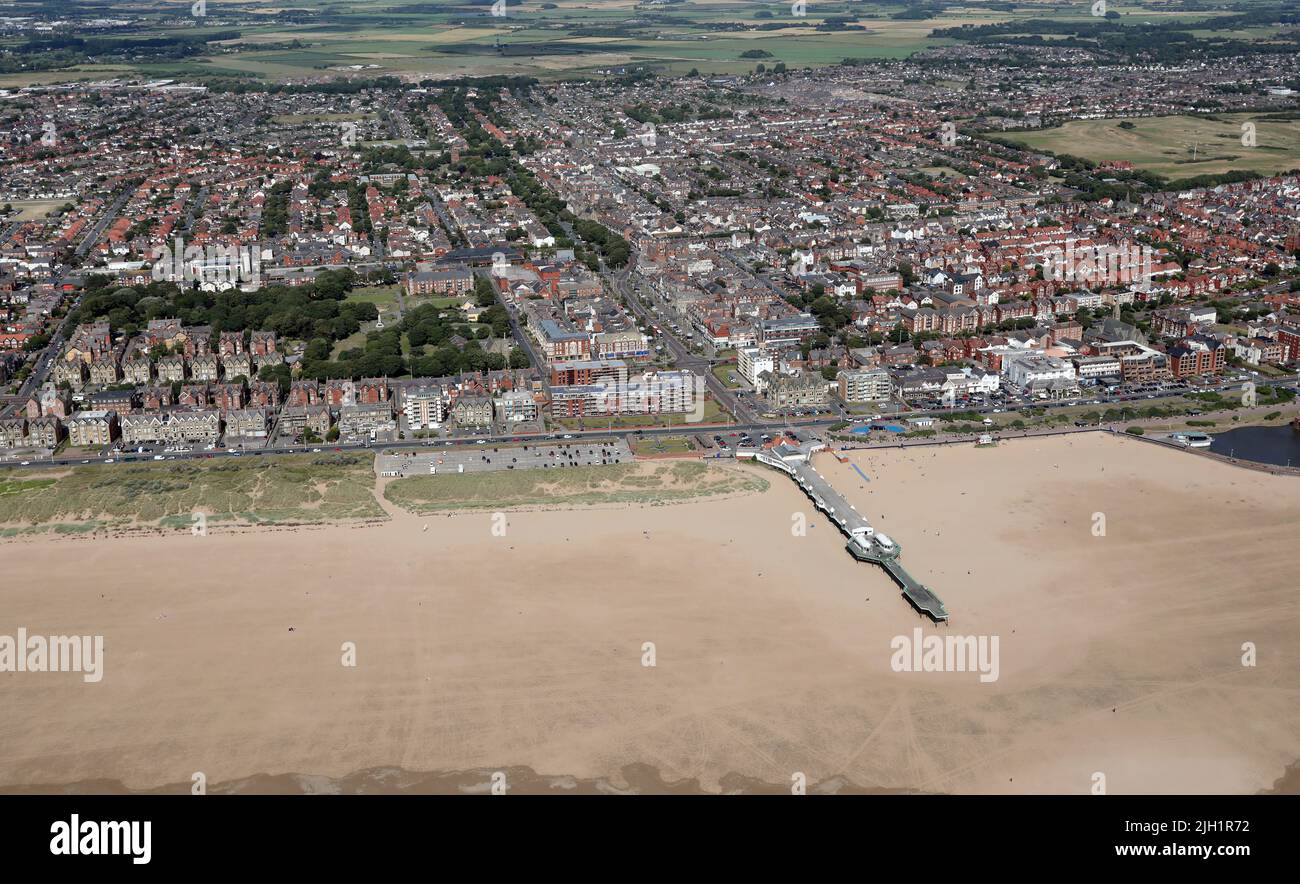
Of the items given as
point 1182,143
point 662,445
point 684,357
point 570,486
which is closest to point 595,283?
point 684,357

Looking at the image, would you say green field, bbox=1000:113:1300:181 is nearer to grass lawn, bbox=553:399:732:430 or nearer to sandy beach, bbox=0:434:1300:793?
grass lawn, bbox=553:399:732:430

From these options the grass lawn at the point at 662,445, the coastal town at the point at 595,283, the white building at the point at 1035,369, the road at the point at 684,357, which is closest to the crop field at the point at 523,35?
the coastal town at the point at 595,283

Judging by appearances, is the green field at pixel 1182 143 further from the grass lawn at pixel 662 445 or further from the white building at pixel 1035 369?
the grass lawn at pixel 662 445

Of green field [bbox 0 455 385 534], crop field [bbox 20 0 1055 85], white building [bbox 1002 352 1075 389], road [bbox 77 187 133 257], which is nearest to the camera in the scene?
green field [bbox 0 455 385 534]

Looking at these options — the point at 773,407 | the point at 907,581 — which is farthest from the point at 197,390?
the point at 907,581

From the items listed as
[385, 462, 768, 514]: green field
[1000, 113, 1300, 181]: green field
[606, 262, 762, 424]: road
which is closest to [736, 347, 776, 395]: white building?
[606, 262, 762, 424]: road
